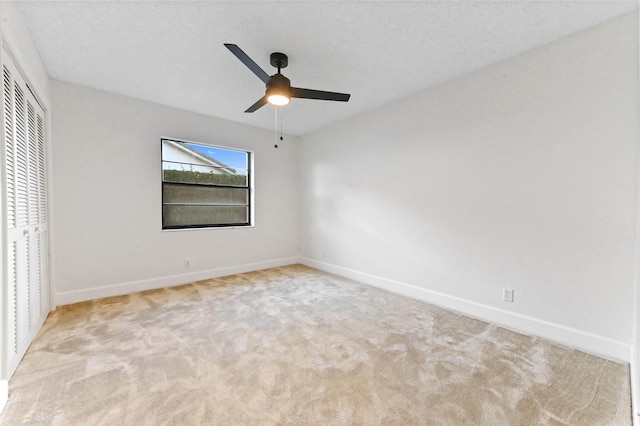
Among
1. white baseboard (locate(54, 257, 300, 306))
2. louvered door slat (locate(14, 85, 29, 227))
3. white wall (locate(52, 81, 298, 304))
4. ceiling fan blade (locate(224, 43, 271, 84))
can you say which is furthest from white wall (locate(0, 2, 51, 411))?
white baseboard (locate(54, 257, 300, 306))

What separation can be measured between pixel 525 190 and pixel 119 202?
4413 mm

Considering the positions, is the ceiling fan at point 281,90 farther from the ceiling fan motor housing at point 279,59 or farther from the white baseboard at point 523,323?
the white baseboard at point 523,323

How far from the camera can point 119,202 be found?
3406 millimetres

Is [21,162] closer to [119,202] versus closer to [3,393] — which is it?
[119,202]

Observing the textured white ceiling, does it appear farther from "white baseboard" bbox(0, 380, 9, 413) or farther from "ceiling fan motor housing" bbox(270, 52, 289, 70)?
"white baseboard" bbox(0, 380, 9, 413)

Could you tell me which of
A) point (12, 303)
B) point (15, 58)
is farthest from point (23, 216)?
point (15, 58)

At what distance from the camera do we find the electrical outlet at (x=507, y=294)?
8.33 feet

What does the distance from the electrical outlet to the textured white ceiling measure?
212 cm

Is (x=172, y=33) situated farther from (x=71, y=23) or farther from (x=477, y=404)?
(x=477, y=404)

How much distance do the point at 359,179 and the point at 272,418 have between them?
3112mm

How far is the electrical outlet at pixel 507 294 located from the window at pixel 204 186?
12.0ft

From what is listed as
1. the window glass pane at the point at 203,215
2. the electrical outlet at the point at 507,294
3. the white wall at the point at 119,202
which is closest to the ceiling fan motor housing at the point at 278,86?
the white wall at the point at 119,202

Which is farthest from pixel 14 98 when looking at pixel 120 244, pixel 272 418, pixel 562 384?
pixel 562 384

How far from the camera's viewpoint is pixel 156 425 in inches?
55.3
